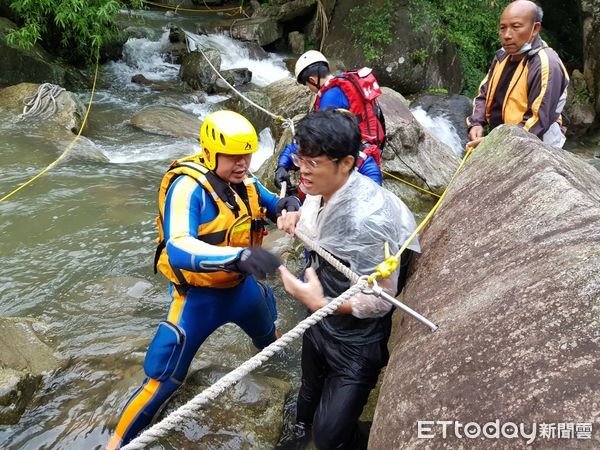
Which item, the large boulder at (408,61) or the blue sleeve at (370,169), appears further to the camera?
the large boulder at (408,61)

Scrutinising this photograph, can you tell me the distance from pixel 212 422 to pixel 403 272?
1.54m

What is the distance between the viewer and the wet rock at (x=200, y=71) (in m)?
12.7

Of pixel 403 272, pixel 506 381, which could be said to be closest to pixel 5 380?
pixel 403 272

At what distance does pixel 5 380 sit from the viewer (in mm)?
3178

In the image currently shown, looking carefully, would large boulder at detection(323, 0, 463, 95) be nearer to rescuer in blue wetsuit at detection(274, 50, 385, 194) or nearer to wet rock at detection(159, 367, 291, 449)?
rescuer in blue wetsuit at detection(274, 50, 385, 194)

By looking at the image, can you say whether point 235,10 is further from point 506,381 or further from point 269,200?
point 506,381

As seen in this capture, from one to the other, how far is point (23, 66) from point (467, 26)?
1252cm

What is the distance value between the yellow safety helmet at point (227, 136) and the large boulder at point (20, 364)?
208cm

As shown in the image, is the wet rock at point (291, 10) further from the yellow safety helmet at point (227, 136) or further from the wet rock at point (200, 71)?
the yellow safety helmet at point (227, 136)

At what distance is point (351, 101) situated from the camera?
4.20m

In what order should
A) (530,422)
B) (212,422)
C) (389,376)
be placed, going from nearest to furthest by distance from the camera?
1. (530,422)
2. (389,376)
3. (212,422)

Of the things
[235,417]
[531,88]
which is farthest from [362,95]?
[235,417]

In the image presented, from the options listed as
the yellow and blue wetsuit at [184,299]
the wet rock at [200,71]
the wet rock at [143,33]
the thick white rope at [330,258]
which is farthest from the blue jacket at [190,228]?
the wet rock at [143,33]

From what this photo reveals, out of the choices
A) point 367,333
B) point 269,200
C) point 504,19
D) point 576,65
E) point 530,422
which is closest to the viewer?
point 530,422
